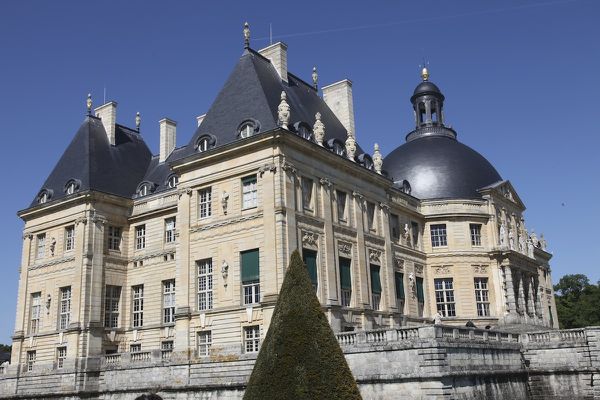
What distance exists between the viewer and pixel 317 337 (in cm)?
1716

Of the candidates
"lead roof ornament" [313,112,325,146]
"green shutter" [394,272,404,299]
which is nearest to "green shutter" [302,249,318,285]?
"lead roof ornament" [313,112,325,146]

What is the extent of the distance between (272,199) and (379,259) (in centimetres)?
956

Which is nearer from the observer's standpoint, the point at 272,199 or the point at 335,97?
the point at 272,199

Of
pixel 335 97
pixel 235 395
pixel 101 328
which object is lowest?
pixel 235 395

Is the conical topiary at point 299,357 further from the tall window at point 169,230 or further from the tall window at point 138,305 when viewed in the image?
the tall window at point 138,305

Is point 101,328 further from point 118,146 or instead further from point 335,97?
point 335,97

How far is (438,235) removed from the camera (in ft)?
147

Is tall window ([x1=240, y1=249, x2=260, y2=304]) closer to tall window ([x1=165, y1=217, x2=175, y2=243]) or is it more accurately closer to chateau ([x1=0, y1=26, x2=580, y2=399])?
chateau ([x1=0, y1=26, x2=580, y2=399])

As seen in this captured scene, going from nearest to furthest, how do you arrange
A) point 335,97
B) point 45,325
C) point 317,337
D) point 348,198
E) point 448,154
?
1. point 317,337
2. point 348,198
3. point 45,325
4. point 335,97
5. point 448,154

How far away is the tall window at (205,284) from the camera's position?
105ft

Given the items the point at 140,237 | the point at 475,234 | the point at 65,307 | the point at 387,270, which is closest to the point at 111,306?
the point at 65,307

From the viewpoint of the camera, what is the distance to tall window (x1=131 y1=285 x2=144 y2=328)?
3831 cm

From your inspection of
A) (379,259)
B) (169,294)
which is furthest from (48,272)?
(379,259)

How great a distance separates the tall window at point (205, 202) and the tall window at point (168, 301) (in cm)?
569
